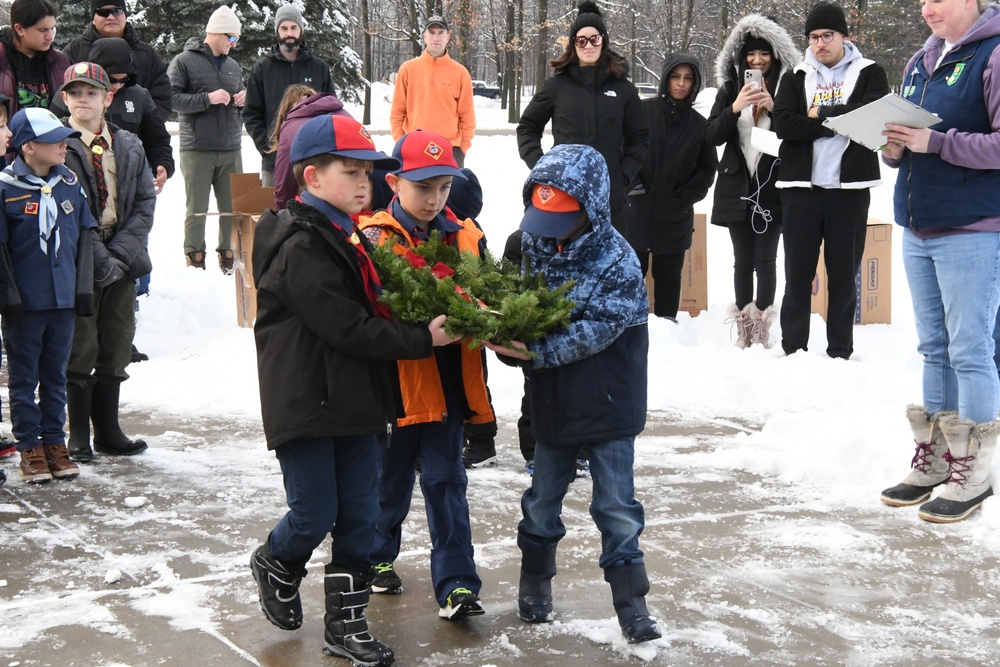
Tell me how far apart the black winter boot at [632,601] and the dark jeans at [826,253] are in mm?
4832

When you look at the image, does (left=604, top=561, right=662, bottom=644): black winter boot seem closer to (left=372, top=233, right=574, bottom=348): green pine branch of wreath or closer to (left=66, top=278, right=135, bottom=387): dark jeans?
(left=372, top=233, right=574, bottom=348): green pine branch of wreath

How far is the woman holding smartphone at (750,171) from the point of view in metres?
9.13

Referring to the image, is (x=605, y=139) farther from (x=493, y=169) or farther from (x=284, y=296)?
(x=493, y=169)

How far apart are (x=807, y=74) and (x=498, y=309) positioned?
526 centimetres

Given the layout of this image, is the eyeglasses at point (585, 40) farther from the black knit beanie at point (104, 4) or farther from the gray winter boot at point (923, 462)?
the gray winter boot at point (923, 462)

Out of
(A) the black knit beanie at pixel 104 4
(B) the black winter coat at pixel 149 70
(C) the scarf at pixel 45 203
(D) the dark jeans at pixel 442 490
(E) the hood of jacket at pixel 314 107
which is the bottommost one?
(D) the dark jeans at pixel 442 490

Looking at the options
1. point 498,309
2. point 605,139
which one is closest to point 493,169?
point 605,139

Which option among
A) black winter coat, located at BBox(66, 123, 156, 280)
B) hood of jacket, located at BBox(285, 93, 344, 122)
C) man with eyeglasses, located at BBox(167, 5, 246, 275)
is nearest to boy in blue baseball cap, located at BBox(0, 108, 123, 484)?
black winter coat, located at BBox(66, 123, 156, 280)

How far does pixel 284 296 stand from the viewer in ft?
12.4

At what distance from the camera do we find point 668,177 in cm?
970

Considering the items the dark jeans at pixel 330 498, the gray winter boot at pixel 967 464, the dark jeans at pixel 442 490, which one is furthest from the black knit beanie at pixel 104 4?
the gray winter boot at pixel 967 464

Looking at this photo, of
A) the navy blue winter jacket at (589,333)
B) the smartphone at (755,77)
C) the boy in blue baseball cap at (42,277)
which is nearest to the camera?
the navy blue winter jacket at (589,333)

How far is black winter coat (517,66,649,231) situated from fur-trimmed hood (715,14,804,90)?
91cm

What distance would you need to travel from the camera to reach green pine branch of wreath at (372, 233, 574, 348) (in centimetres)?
385
